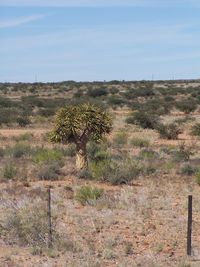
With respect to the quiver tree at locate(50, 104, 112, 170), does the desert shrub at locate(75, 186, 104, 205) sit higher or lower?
lower

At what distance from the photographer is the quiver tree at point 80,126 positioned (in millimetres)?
20359

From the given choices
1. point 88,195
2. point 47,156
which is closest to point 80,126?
point 47,156

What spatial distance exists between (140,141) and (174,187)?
1190 centimetres

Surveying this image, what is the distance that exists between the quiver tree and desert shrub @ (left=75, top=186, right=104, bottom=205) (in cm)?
429

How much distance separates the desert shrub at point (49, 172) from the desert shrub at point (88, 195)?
354 cm

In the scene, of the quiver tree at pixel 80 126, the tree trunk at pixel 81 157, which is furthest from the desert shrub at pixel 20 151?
the tree trunk at pixel 81 157

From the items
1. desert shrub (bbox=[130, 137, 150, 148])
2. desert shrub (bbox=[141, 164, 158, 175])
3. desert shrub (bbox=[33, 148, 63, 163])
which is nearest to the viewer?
desert shrub (bbox=[141, 164, 158, 175])

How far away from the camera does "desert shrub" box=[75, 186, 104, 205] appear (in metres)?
15.6

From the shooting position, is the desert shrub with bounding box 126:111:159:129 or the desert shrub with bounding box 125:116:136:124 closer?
the desert shrub with bounding box 126:111:159:129

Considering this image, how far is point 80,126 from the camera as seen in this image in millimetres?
20359

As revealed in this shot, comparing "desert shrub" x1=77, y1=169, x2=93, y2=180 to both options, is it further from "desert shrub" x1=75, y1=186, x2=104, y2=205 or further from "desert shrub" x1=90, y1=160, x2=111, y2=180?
"desert shrub" x1=75, y1=186, x2=104, y2=205

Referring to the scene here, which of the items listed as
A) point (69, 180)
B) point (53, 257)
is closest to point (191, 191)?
point (69, 180)

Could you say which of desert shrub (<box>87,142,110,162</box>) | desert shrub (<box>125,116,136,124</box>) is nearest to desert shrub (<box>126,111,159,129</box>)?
desert shrub (<box>125,116,136,124</box>)

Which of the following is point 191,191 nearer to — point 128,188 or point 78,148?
point 128,188
